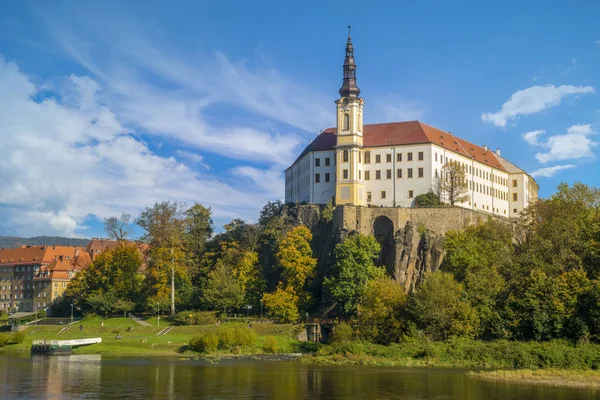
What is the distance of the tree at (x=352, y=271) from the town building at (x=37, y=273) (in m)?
54.0

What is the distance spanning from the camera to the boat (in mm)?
76688

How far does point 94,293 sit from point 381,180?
4072 cm

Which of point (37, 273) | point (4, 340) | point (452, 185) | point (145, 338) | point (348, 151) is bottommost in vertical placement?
point (4, 340)

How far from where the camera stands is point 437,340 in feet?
226

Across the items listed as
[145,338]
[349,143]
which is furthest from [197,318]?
[349,143]

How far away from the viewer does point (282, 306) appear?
83438 millimetres

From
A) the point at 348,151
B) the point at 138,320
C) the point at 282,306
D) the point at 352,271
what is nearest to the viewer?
the point at 352,271

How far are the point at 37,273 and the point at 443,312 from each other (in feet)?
272

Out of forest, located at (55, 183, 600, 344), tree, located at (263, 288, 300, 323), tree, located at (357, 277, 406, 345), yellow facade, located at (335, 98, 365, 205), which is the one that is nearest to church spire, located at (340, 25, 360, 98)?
yellow facade, located at (335, 98, 365, 205)

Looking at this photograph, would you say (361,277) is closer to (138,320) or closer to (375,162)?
(375,162)

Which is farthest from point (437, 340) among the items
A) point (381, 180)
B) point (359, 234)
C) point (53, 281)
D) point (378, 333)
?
point (53, 281)

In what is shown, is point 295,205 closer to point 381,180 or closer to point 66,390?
point 381,180

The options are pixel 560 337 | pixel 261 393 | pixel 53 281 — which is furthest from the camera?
pixel 53 281

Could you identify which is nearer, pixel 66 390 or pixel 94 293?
pixel 66 390
